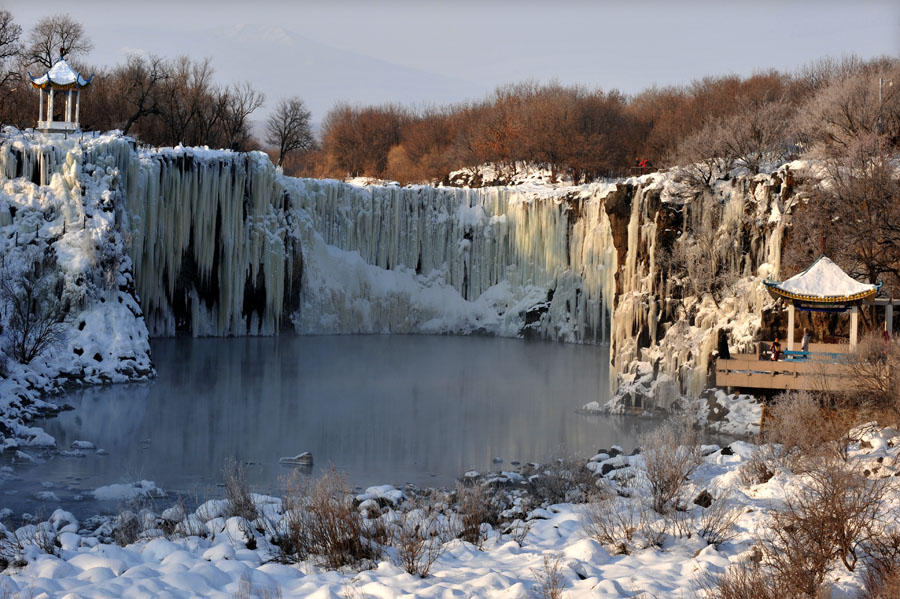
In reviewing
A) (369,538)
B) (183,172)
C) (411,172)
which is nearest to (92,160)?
(183,172)

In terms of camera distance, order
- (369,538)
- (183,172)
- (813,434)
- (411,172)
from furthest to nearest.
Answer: (411,172), (183,172), (813,434), (369,538)

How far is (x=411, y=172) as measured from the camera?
58.2 metres

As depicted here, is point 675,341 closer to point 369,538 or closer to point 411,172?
point 369,538

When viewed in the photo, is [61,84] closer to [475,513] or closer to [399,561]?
[475,513]

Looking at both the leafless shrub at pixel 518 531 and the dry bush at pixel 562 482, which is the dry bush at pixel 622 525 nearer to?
the leafless shrub at pixel 518 531

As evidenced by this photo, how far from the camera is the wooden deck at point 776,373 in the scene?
16578 millimetres

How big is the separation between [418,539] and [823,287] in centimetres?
1188

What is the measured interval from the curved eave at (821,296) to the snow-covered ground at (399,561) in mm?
6308

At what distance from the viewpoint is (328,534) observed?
10086 millimetres

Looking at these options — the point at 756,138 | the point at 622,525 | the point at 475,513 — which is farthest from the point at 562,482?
the point at 756,138

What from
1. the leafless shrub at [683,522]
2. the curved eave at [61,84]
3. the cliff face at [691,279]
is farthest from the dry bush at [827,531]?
the curved eave at [61,84]

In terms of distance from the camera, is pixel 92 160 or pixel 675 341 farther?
pixel 92 160

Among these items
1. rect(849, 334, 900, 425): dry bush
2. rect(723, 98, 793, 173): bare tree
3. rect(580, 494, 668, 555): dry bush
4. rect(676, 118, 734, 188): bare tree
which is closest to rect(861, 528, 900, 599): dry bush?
rect(580, 494, 668, 555): dry bush

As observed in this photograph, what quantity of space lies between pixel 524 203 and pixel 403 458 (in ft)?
77.2
